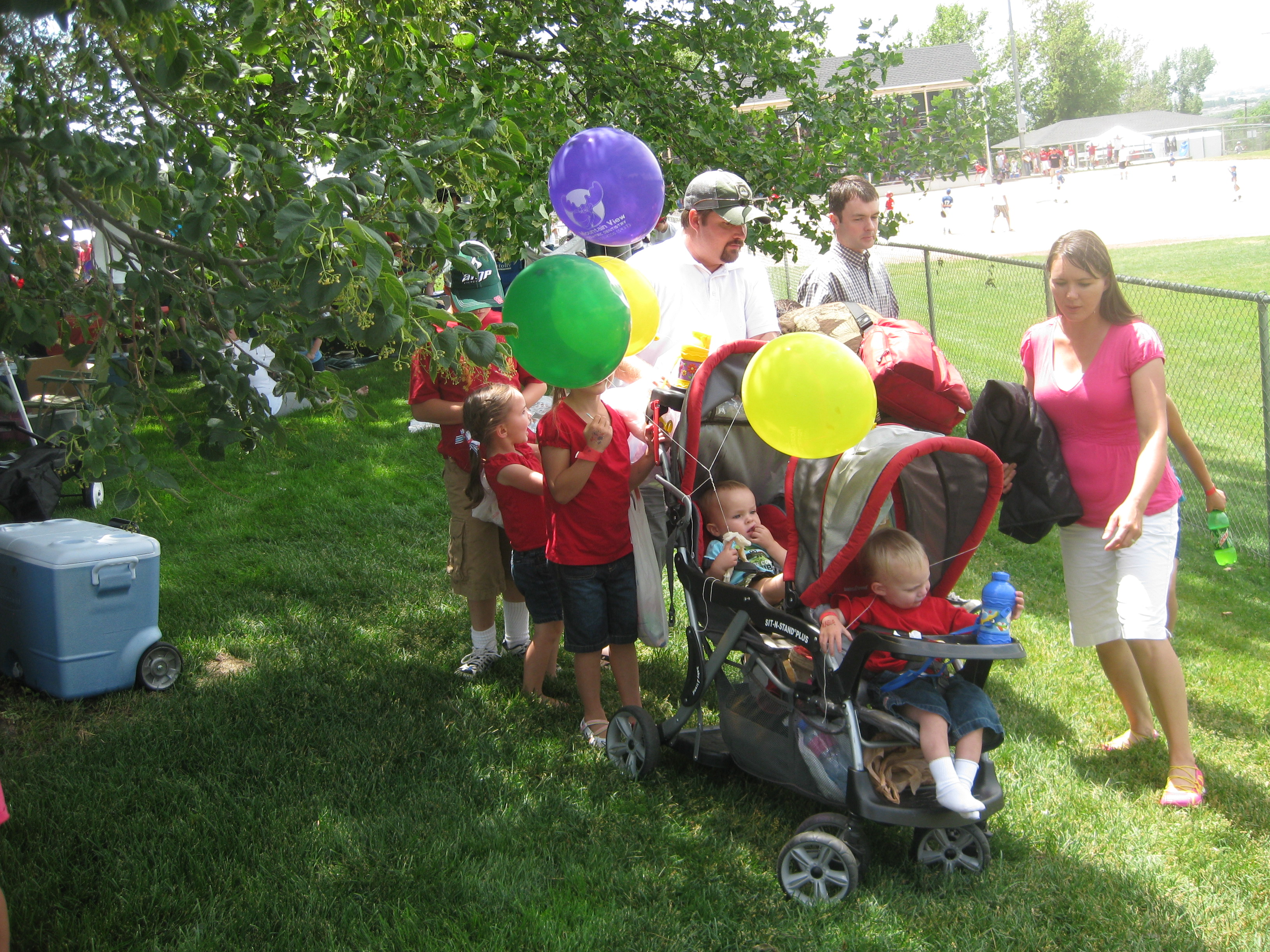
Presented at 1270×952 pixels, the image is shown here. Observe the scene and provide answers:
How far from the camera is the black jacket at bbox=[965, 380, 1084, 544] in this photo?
3.64 meters

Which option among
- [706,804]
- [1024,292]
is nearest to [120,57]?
[706,804]

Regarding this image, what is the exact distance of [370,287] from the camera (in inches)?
86.0

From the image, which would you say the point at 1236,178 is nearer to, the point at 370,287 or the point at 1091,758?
the point at 1091,758

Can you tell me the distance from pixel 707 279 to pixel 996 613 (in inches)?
75.8

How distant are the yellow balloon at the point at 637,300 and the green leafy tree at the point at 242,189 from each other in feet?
1.74

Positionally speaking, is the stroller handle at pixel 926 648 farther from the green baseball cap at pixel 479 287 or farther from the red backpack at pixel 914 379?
the green baseball cap at pixel 479 287

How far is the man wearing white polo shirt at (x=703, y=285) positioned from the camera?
13.2ft

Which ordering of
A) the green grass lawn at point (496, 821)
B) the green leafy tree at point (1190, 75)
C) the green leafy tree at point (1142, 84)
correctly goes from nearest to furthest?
the green grass lawn at point (496, 821) → the green leafy tree at point (1142, 84) → the green leafy tree at point (1190, 75)

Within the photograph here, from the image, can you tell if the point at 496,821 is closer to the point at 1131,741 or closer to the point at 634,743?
the point at 634,743

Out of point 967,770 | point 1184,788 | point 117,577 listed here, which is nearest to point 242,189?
point 117,577

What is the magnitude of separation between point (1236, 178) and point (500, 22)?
35665mm

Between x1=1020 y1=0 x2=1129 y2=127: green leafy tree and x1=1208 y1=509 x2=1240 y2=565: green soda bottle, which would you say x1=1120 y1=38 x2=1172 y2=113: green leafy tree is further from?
x1=1208 y1=509 x2=1240 y2=565: green soda bottle

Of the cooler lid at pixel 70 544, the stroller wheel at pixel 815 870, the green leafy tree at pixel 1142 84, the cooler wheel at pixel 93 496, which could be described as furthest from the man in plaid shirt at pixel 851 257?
the green leafy tree at pixel 1142 84

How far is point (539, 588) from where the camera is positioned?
4117 millimetres
